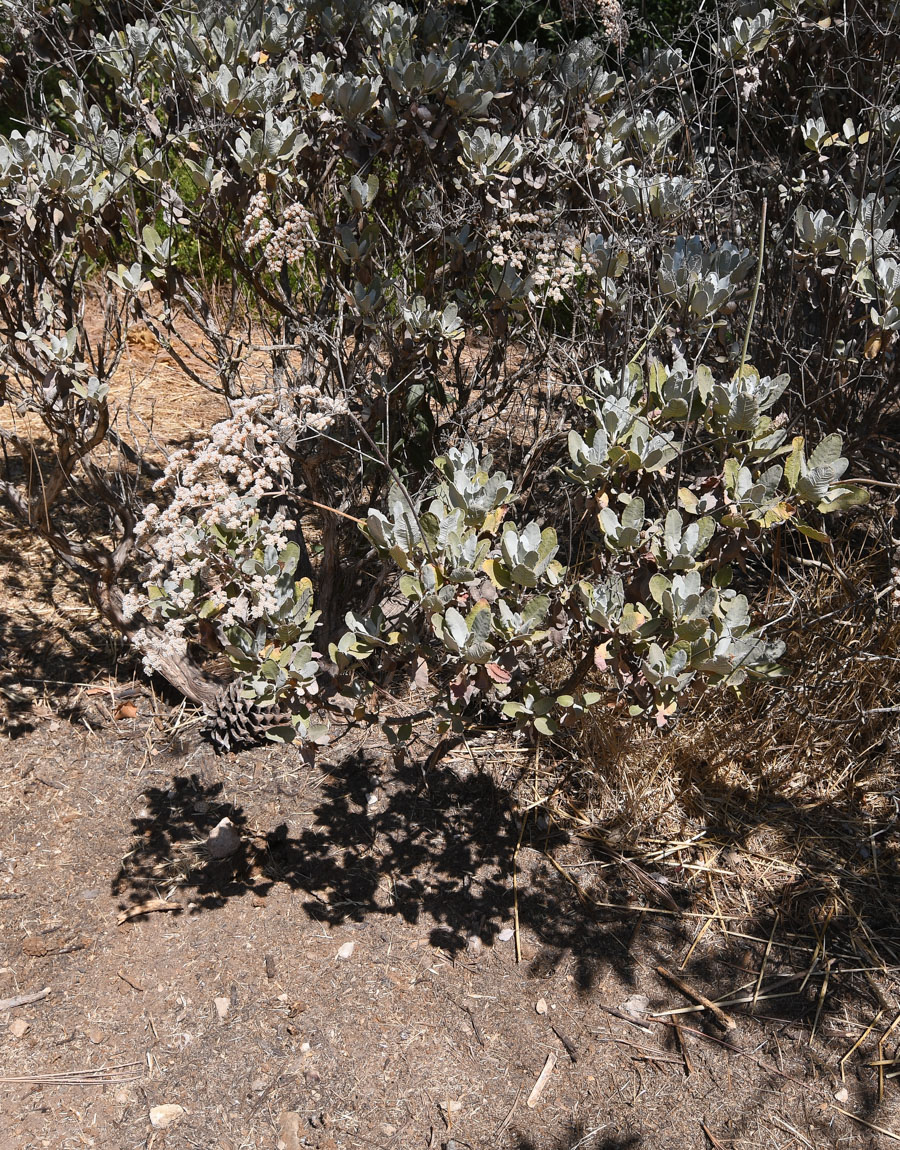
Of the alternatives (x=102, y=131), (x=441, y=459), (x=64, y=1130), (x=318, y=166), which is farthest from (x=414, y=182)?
(x=64, y=1130)

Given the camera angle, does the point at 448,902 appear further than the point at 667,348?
No

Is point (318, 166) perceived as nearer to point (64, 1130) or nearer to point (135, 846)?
point (135, 846)

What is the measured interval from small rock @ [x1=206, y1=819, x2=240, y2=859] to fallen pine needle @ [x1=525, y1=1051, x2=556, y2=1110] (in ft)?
3.11

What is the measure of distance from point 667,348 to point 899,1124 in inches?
76.4

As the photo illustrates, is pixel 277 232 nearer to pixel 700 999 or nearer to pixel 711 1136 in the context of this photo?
pixel 700 999

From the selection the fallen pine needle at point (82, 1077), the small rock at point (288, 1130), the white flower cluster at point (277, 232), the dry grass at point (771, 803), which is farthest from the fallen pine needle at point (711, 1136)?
the white flower cluster at point (277, 232)

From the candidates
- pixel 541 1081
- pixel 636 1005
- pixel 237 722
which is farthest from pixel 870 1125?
pixel 237 722

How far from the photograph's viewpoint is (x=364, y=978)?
2291mm

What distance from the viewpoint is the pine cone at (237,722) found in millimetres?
2814

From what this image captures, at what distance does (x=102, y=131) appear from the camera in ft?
8.13

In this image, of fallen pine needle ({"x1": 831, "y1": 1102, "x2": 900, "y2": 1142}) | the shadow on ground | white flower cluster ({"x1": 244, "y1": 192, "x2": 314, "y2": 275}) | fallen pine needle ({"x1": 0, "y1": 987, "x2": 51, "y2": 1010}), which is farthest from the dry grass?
white flower cluster ({"x1": 244, "y1": 192, "x2": 314, "y2": 275})

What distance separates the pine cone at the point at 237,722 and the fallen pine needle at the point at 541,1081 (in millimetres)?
1173

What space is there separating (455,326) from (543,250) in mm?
304

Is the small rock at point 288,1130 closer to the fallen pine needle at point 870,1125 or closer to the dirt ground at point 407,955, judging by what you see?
the dirt ground at point 407,955
